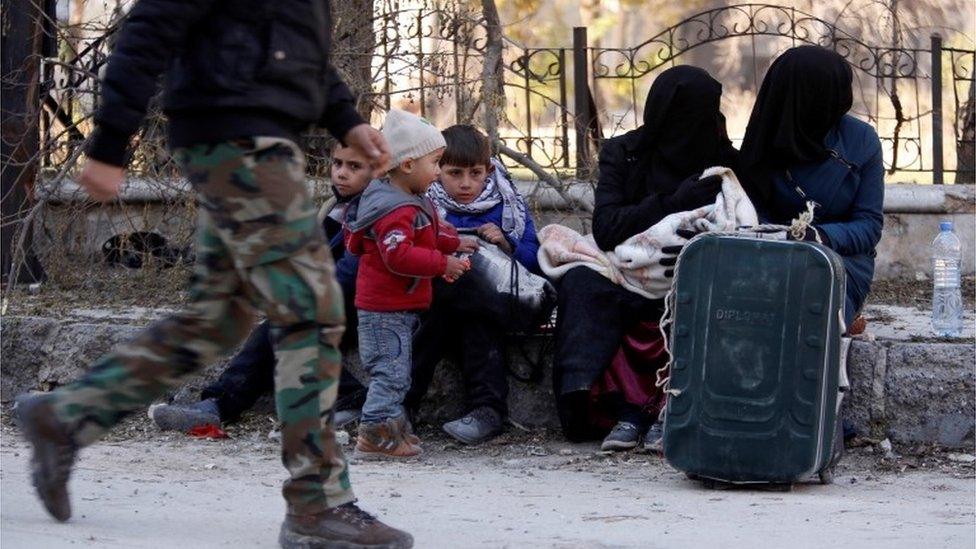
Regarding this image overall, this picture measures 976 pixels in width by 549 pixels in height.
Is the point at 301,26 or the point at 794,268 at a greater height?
the point at 301,26

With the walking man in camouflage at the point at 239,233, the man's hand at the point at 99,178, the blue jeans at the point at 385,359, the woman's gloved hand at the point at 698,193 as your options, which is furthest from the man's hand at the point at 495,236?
the man's hand at the point at 99,178

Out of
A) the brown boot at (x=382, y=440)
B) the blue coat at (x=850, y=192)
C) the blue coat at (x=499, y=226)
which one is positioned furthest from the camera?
the blue coat at (x=499, y=226)

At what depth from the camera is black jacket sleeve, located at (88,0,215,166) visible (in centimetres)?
308

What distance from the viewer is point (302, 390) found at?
3.24 m

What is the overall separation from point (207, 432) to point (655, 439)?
149 cm

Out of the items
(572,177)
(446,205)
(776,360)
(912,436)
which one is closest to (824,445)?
(776,360)

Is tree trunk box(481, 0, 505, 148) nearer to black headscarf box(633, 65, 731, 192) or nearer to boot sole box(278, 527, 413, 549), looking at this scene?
black headscarf box(633, 65, 731, 192)

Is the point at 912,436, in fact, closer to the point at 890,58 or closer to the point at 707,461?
the point at 707,461

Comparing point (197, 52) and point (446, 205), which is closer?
point (197, 52)

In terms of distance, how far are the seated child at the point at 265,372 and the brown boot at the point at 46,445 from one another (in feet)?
6.47

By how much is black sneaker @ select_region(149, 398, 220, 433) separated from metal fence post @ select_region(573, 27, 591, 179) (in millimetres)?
2480

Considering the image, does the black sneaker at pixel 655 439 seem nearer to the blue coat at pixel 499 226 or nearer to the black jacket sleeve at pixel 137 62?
the blue coat at pixel 499 226

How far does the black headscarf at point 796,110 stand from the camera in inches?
197

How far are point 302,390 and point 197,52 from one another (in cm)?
71
